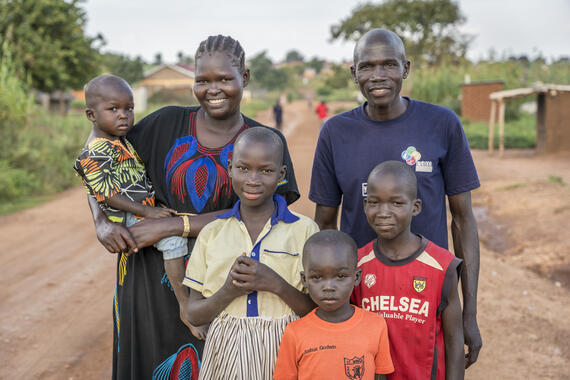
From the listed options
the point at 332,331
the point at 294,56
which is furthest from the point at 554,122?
the point at 294,56

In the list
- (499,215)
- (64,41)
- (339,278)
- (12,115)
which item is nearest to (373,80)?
(339,278)

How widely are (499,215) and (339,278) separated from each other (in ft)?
21.8

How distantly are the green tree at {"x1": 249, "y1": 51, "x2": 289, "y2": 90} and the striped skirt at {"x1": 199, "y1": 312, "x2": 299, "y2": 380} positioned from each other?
55.2m

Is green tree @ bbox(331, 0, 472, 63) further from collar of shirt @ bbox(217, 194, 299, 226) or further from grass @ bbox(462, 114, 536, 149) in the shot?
collar of shirt @ bbox(217, 194, 299, 226)

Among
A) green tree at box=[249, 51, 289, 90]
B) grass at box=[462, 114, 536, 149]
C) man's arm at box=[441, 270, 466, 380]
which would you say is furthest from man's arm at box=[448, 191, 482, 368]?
green tree at box=[249, 51, 289, 90]

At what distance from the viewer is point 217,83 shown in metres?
2.15

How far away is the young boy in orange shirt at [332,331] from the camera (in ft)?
5.94

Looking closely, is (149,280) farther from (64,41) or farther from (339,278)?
(64,41)

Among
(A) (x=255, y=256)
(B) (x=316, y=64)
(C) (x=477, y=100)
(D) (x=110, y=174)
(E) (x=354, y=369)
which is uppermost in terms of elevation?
(B) (x=316, y=64)

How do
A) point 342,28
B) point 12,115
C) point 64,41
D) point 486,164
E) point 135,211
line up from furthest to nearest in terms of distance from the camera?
1. point 342,28
2. point 64,41
3. point 486,164
4. point 12,115
5. point 135,211

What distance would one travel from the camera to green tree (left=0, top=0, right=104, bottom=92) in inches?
577

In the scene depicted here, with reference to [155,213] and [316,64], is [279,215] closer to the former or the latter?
[155,213]

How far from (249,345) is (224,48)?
121 cm

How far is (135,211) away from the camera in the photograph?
7.48ft
